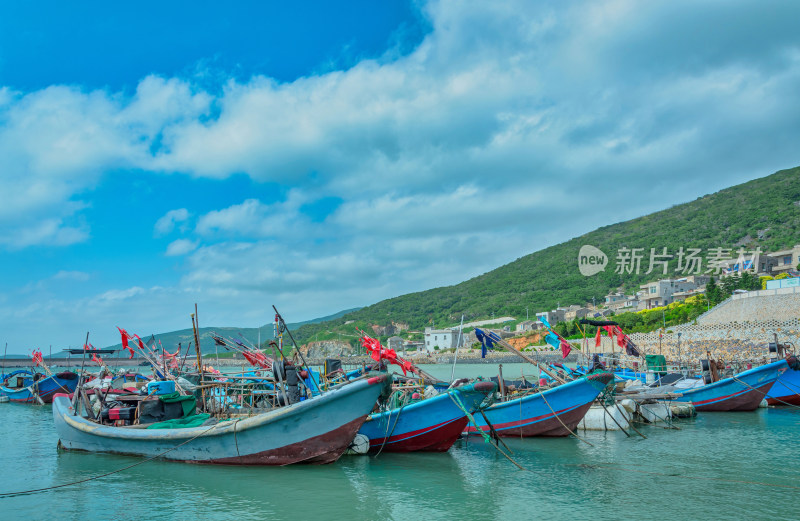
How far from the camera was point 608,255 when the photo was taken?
14400 centimetres

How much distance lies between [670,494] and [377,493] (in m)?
5.91

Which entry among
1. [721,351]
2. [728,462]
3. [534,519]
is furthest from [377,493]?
[721,351]

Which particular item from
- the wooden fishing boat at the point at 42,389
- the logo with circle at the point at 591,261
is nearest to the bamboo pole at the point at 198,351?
the wooden fishing boat at the point at 42,389

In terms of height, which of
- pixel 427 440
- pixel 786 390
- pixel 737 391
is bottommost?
pixel 786 390

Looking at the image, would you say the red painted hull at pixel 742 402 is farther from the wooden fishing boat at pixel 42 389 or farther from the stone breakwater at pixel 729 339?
the wooden fishing boat at pixel 42 389

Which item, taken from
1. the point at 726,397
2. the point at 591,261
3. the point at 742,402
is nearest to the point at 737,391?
the point at 726,397

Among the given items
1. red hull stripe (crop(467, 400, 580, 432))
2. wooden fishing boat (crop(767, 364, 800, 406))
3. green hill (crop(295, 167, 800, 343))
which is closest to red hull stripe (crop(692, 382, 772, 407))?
wooden fishing boat (crop(767, 364, 800, 406))

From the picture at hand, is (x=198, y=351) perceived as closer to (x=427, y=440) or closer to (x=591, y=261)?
(x=427, y=440)

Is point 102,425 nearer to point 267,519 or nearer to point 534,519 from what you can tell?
point 267,519

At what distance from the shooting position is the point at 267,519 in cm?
1012

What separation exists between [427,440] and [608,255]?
139m

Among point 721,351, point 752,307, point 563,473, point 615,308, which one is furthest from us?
point 615,308

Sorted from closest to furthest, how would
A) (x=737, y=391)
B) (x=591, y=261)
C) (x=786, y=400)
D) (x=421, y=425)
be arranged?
(x=421, y=425) < (x=737, y=391) < (x=786, y=400) < (x=591, y=261)

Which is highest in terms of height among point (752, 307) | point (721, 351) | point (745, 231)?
point (745, 231)
